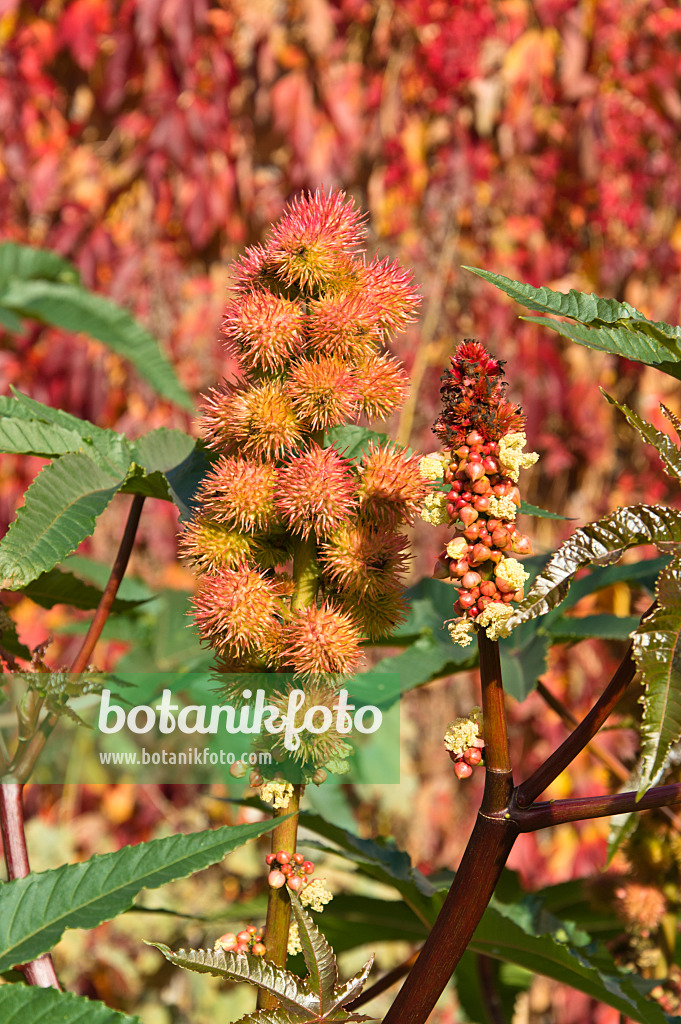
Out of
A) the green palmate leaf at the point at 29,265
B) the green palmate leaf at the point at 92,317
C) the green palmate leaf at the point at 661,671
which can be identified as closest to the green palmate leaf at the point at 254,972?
the green palmate leaf at the point at 661,671

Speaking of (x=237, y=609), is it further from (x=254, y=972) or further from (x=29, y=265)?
(x=29, y=265)

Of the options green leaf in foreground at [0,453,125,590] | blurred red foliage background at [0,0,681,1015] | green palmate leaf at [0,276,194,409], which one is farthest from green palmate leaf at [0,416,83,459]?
blurred red foliage background at [0,0,681,1015]

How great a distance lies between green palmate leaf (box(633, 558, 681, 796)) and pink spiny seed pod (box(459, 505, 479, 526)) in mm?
92

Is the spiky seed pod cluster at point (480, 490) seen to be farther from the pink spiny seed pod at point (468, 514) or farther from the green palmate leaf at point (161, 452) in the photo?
the green palmate leaf at point (161, 452)

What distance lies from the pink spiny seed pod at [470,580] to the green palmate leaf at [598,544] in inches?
1.0

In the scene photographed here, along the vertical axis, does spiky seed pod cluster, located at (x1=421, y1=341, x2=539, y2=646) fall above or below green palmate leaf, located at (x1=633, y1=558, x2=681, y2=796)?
above

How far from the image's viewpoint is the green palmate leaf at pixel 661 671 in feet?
1.32

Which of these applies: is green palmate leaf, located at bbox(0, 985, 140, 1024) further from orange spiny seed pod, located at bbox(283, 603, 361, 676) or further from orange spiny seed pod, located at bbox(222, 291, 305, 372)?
orange spiny seed pod, located at bbox(222, 291, 305, 372)

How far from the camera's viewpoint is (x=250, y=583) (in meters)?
0.52

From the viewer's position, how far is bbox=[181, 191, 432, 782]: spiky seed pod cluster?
513mm

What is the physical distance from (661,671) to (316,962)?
0.24 metres

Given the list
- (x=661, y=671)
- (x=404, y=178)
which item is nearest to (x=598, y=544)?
(x=661, y=671)

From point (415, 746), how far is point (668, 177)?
5.68ft

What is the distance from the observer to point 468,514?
1.43 feet
